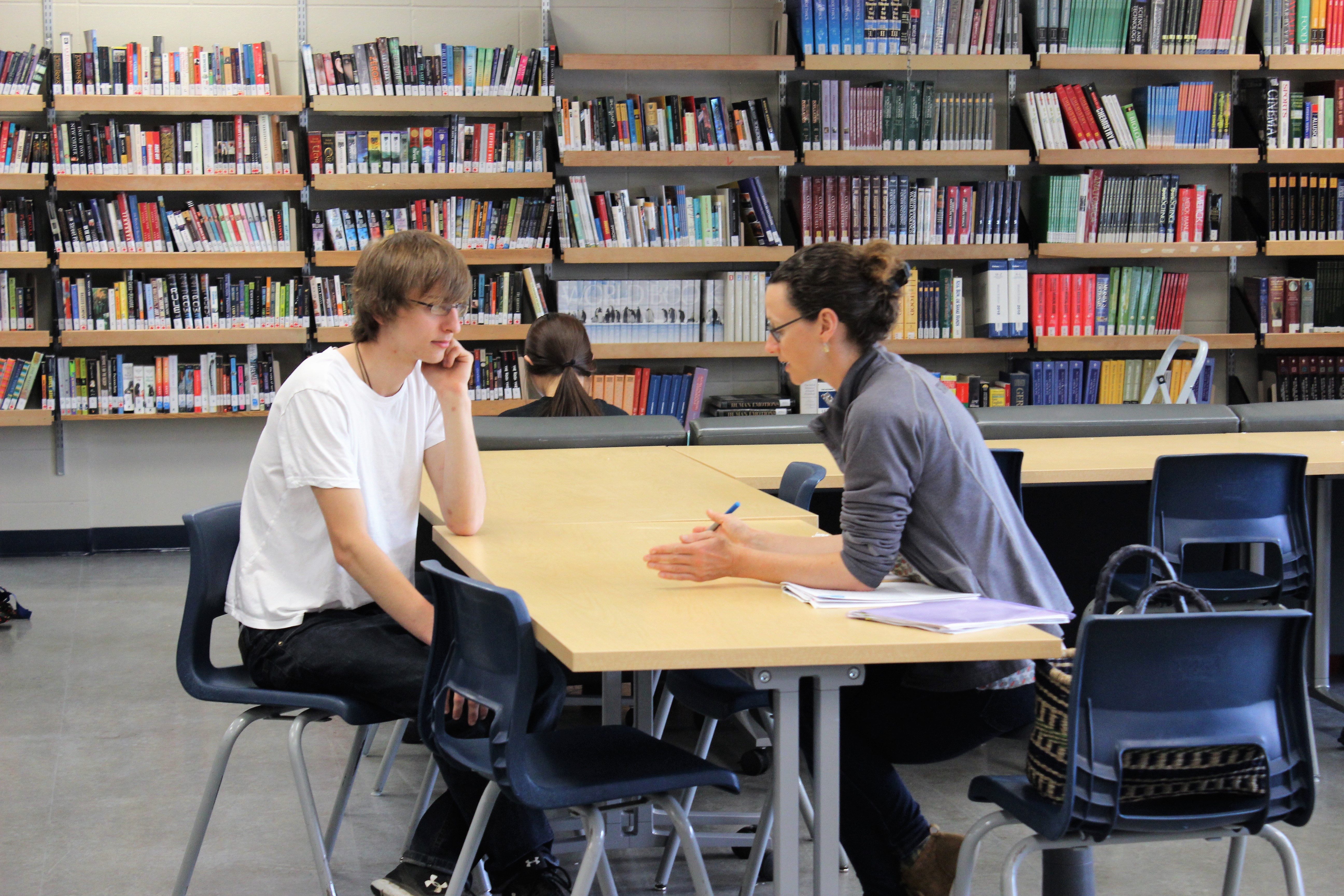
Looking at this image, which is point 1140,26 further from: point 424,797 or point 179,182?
point 424,797

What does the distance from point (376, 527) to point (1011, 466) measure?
4.60 ft

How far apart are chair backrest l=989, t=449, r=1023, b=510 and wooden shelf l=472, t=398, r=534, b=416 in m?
3.14

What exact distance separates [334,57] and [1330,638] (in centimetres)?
440

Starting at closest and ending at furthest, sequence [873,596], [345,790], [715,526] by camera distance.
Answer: [873,596], [715,526], [345,790]

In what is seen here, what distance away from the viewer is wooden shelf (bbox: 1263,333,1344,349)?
589 cm

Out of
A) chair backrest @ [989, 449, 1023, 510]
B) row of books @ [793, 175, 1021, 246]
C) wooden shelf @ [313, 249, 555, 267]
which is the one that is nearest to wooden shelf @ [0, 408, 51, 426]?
wooden shelf @ [313, 249, 555, 267]

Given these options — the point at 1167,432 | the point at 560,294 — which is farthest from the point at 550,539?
the point at 560,294

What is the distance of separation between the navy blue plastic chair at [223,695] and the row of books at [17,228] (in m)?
3.80

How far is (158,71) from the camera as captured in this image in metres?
5.43

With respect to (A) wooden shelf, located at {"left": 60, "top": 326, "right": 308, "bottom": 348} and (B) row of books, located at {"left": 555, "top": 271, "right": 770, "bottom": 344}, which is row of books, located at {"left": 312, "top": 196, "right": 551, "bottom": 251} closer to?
(B) row of books, located at {"left": 555, "top": 271, "right": 770, "bottom": 344}

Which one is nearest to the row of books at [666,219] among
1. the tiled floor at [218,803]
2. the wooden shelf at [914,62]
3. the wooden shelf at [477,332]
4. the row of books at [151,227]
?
the wooden shelf at [477,332]

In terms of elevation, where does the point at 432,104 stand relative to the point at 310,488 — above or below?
above

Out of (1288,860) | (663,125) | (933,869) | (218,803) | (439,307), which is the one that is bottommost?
(218,803)

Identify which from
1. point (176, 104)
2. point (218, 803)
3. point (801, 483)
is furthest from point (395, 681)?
point (176, 104)
